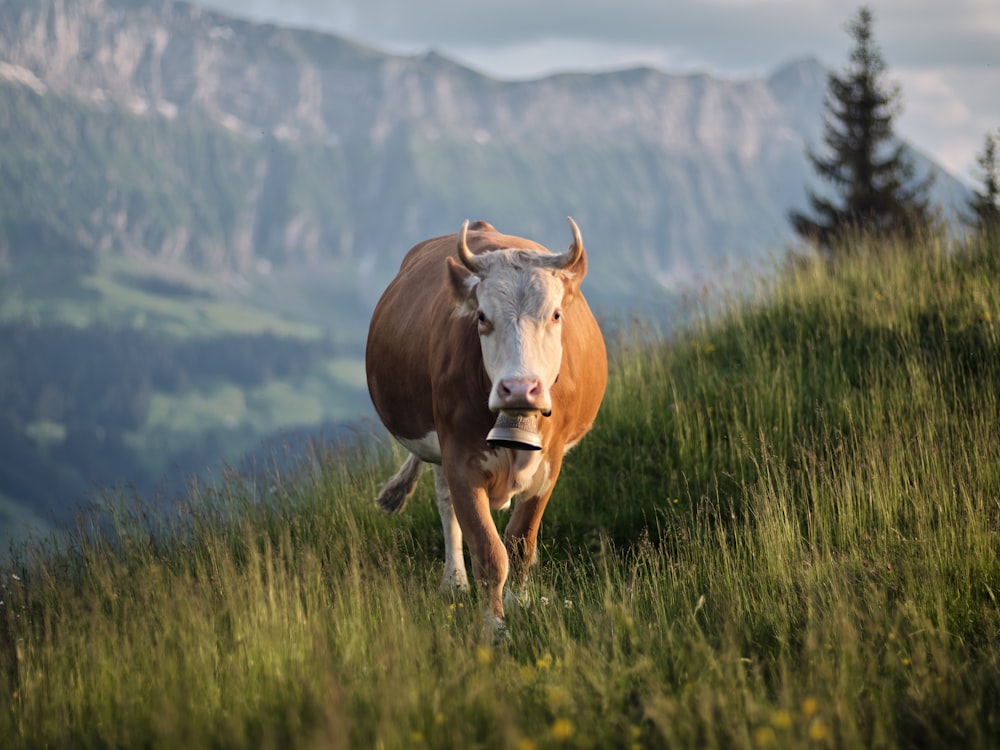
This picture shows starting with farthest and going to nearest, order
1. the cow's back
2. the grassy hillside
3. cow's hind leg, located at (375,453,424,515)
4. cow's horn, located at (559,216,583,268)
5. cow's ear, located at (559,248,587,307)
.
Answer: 1. cow's hind leg, located at (375,453,424,515)
2. the cow's back
3. cow's ear, located at (559,248,587,307)
4. cow's horn, located at (559,216,583,268)
5. the grassy hillside

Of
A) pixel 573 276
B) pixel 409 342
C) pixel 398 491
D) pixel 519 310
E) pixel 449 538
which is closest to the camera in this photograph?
pixel 519 310

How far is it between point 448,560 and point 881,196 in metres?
28.0

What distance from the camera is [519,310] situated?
5.21 meters

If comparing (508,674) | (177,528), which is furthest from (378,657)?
(177,528)

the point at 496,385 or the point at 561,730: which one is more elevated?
the point at 496,385

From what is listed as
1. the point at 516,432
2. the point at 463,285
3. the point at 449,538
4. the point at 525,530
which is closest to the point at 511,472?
the point at 525,530

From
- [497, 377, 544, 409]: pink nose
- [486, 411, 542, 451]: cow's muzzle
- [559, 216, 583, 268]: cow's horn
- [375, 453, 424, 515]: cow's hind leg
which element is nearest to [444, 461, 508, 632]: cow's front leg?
[486, 411, 542, 451]: cow's muzzle

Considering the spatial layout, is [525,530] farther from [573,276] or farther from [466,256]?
[466,256]

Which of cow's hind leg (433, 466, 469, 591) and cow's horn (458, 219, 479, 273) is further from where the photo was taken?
cow's hind leg (433, 466, 469, 591)

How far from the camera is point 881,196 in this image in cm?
3111

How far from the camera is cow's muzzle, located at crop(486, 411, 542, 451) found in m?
5.07

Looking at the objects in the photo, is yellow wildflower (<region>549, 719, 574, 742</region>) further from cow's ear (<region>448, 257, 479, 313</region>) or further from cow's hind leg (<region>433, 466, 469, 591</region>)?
cow's hind leg (<region>433, 466, 469, 591</region>)

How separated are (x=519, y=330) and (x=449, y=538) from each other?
2406mm

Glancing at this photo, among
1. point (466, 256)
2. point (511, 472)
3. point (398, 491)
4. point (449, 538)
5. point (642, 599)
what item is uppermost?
point (466, 256)
